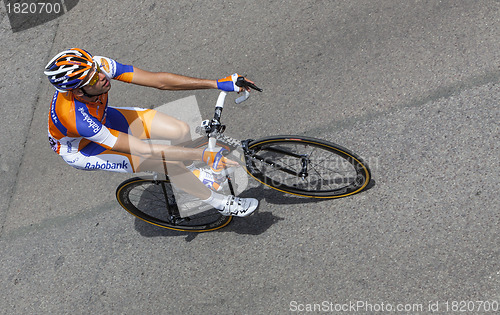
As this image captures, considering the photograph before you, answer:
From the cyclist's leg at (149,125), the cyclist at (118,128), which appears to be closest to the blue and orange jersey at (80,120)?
the cyclist at (118,128)

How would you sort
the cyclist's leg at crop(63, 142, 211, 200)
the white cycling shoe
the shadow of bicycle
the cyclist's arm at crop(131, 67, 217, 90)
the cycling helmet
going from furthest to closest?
the shadow of bicycle
the white cycling shoe
the cyclist's leg at crop(63, 142, 211, 200)
the cyclist's arm at crop(131, 67, 217, 90)
the cycling helmet

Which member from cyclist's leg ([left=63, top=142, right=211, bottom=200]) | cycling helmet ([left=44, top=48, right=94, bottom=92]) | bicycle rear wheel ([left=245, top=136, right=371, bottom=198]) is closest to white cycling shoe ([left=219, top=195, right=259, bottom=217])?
bicycle rear wheel ([left=245, top=136, right=371, bottom=198])

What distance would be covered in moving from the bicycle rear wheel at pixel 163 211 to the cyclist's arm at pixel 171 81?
1.14 m

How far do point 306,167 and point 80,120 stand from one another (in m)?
2.21

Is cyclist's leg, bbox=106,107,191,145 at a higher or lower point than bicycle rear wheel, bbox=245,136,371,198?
lower

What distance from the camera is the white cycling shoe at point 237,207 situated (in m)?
4.89

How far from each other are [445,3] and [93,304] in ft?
18.0

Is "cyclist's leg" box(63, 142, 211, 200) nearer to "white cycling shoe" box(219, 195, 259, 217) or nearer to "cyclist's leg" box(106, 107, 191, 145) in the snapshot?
"cyclist's leg" box(106, 107, 191, 145)

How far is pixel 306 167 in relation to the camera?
15.6ft

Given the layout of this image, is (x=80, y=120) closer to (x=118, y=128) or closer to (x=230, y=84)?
(x=118, y=128)

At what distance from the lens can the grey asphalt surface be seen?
173 inches

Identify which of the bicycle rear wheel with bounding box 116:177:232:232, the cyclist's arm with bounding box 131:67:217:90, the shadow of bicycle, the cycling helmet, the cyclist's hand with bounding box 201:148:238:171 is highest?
the cyclist's arm with bounding box 131:67:217:90

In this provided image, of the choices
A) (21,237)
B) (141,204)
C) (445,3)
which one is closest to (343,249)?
(141,204)

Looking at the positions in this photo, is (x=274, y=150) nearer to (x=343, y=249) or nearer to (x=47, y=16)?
(x=343, y=249)
